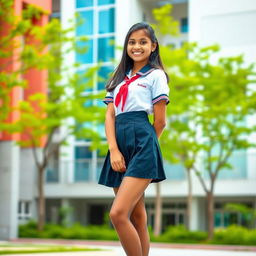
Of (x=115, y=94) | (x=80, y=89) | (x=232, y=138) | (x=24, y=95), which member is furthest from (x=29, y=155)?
(x=115, y=94)

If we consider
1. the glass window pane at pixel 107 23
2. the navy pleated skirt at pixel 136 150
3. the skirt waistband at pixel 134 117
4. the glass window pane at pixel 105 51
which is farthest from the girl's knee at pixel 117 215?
the glass window pane at pixel 107 23

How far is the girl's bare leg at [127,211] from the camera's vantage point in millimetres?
3768

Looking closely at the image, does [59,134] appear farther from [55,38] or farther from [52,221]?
[55,38]

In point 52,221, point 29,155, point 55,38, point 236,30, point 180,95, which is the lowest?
point 52,221

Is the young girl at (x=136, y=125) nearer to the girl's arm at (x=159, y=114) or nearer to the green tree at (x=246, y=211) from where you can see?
the girl's arm at (x=159, y=114)

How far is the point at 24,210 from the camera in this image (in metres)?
27.6

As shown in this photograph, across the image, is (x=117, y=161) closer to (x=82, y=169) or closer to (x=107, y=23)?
(x=82, y=169)

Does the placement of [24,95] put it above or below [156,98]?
above

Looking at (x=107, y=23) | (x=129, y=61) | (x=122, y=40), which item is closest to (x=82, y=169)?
(x=122, y=40)

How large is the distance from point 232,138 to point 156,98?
631 inches

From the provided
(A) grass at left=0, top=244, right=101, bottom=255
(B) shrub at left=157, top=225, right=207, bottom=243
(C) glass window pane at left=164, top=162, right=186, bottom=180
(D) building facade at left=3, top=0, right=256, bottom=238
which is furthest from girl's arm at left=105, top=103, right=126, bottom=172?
(C) glass window pane at left=164, top=162, right=186, bottom=180

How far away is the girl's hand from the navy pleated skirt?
0.12ft

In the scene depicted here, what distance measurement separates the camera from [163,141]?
20453 millimetres

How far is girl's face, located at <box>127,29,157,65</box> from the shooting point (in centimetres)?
412
